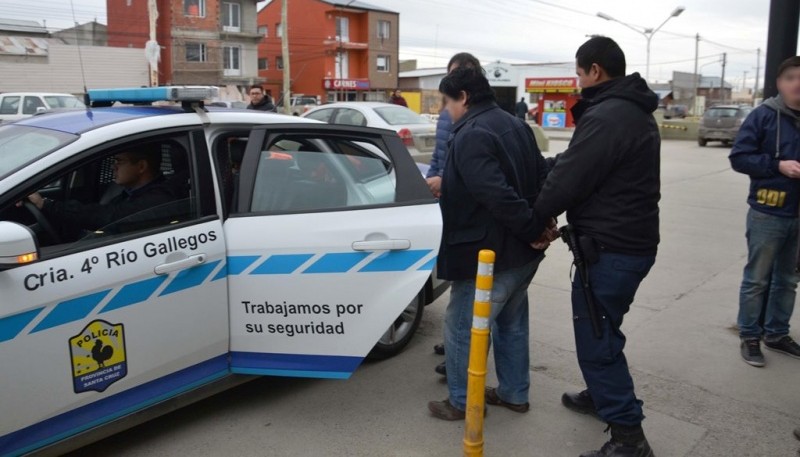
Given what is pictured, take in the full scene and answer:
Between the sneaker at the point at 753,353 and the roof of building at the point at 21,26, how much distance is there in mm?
47116

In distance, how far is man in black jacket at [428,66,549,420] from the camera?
3135mm

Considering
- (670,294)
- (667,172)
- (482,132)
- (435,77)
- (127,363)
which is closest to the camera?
(127,363)

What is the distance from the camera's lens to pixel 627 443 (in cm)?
302

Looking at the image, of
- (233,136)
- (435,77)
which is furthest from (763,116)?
(435,77)

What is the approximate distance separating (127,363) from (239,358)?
1.95 feet

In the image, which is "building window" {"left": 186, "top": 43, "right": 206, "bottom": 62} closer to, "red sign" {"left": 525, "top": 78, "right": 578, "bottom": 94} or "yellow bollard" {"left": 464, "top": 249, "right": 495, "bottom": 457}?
"red sign" {"left": 525, "top": 78, "right": 578, "bottom": 94}

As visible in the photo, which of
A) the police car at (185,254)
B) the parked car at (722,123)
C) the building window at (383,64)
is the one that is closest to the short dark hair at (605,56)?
the police car at (185,254)

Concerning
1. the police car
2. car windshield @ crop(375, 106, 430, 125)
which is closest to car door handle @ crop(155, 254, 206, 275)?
the police car

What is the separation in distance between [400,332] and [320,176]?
4.43ft

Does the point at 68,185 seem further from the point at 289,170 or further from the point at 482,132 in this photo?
the point at 482,132

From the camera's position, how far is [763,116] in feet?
13.8

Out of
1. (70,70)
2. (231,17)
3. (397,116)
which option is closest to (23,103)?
(397,116)

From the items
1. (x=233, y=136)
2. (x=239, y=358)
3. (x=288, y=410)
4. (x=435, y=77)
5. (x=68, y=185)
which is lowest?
(x=288, y=410)

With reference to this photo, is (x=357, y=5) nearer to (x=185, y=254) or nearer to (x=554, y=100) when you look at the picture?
(x=554, y=100)
